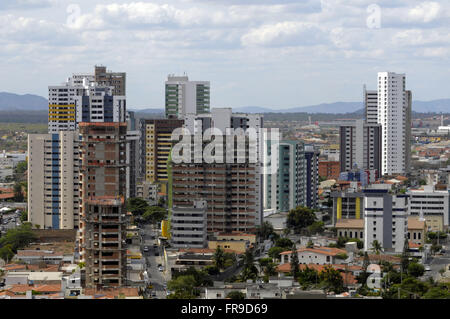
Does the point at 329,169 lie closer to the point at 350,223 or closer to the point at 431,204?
the point at 431,204

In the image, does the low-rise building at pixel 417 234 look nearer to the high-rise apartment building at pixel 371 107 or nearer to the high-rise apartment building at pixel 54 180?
the high-rise apartment building at pixel 54 180

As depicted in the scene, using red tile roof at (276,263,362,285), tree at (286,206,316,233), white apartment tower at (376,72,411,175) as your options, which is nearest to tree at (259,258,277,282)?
red tile roof at (276,263,362,285)

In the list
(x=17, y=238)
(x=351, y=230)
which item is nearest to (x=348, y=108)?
(x=351, y=230)

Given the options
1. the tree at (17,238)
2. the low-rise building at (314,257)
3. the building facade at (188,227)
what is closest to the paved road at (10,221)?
the tree at (17,238)

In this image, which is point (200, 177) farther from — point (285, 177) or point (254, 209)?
point (285, 177)
